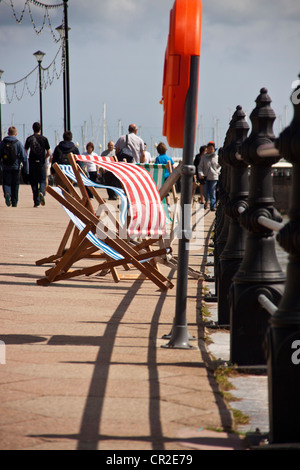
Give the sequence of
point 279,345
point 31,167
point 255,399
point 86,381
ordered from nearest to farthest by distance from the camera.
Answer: point 279,345 → point 255,399 → point 86,381 → point 31,167

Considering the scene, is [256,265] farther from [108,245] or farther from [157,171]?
[157,171]

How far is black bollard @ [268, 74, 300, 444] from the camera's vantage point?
244 cm

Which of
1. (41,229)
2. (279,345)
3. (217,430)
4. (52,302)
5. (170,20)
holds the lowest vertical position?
(41,229)

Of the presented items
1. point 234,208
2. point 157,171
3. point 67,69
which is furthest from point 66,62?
point 234,208

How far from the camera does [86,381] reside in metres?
3.29

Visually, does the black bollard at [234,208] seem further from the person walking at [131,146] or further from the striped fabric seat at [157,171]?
the person walking at [131,146]

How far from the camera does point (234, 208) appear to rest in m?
4.35

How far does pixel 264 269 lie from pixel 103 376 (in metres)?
0.84

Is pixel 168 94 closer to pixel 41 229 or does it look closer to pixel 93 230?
pixel 93 230

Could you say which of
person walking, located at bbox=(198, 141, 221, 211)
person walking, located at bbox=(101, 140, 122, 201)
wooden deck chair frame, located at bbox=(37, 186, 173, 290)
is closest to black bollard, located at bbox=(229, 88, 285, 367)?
wooden deck chair frame, located at bbox=(37, 186, 173, 290)

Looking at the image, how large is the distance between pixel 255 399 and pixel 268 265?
24.4 inches

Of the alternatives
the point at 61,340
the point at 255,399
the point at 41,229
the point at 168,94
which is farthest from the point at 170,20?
the point at 41,229

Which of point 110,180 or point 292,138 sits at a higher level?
point 292,138
